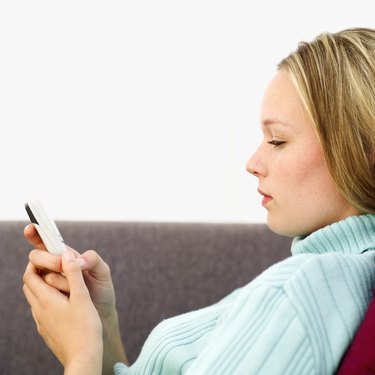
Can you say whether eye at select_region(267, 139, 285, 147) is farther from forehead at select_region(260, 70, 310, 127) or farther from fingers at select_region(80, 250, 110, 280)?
fingers at select_region(80, 250, 110, 280)

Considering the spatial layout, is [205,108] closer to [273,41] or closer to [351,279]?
[273,41]

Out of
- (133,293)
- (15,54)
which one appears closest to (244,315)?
(133,293)

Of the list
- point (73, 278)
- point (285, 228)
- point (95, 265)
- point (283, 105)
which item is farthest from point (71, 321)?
point (283, 105)

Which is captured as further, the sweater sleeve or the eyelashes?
the eyelashes

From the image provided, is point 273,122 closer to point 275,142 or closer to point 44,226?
point 275,142

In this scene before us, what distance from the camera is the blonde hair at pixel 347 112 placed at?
1003 mm

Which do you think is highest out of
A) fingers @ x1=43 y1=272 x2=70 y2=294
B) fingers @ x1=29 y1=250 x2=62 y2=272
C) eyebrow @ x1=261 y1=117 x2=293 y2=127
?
eyebrow @ x1=261 y1=117 x2=293 y2=127

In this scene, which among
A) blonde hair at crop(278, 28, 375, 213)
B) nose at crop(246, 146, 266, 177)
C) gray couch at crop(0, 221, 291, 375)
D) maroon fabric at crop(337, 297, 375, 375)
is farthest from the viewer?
gray couch at crop(0, 221, 291, 375)

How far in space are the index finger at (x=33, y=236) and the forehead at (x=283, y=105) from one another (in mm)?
402

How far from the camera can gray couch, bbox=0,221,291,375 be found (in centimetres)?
171

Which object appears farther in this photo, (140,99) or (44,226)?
(140,99)

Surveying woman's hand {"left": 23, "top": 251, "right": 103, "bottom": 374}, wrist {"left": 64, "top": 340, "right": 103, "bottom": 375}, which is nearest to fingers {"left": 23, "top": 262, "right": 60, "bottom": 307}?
woman's hand {"left": 23, "top": 251, "right": 103, "bottom": 374}

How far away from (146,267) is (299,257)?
0.90 metres

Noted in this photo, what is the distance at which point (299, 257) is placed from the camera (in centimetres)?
89
